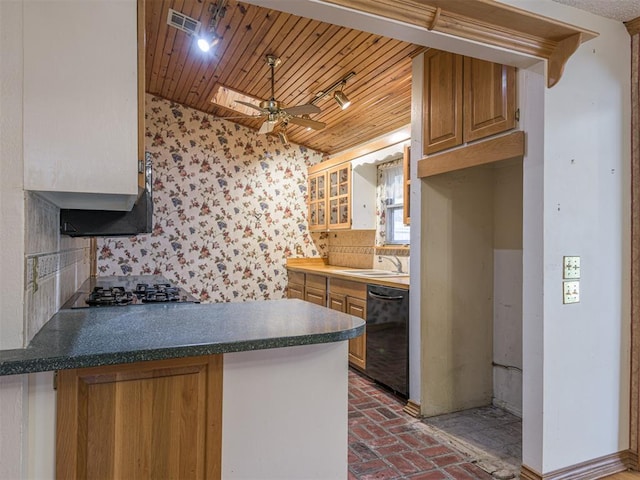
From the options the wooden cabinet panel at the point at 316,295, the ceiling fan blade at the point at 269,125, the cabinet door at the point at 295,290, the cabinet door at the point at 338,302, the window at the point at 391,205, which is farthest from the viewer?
the cabinet door at the point at 295,290

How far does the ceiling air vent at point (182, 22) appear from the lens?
2.76m

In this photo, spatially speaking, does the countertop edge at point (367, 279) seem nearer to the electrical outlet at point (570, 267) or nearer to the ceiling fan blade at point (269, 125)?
the electrical outlet at point (570, 267)

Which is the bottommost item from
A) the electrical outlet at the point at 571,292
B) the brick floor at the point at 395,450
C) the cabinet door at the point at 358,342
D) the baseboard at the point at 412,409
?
the brick floor at the point at 395,450

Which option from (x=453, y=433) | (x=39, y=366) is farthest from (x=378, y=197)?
(x=39, y=366)

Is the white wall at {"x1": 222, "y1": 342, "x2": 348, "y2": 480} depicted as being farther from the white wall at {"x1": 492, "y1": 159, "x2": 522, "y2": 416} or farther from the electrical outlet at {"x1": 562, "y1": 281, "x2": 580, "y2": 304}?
the white wall at {"x1": 492, "y1": 159, "x2": 522, "y2": 416}

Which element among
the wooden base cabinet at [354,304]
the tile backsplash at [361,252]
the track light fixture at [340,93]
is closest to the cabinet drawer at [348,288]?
the wooden base cabinet at [354,304]

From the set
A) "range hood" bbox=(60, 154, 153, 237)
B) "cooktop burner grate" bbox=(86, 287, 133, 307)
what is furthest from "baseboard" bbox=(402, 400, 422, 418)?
"range hood" bbox=(60, 154, 153, 237)

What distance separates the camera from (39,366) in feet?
3.31

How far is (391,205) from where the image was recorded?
4461 millimetres

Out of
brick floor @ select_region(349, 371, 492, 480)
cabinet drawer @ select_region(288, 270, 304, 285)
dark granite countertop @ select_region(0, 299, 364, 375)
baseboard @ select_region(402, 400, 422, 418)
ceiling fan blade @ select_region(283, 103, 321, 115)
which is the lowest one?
brick floor @ select_region(349, 371, 492, 480)

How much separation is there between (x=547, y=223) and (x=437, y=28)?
109cm

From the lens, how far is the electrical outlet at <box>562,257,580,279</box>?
6.89 feet

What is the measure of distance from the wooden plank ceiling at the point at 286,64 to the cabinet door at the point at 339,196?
1.53 feet

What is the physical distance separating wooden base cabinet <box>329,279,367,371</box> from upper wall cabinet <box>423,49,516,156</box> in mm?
1473
